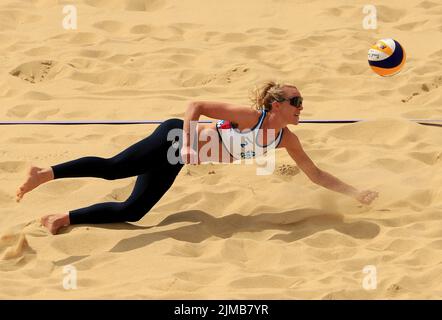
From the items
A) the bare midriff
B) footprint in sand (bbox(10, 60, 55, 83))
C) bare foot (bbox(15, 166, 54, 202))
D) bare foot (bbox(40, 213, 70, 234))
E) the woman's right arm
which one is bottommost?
bare foot (bbox(40, 213, 70, 234))

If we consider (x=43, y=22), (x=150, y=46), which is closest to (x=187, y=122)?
(x=150, y=46)

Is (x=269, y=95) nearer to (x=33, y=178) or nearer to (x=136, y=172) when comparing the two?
(x=136, y=172)

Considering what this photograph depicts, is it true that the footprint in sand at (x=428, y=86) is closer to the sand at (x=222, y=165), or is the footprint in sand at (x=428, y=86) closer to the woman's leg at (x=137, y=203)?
the sand at (x=222, y=165)

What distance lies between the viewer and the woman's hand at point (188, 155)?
5.89m

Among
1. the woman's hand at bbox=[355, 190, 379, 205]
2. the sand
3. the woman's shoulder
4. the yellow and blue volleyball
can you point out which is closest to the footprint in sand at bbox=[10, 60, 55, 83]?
the sand

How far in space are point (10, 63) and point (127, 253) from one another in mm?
3868

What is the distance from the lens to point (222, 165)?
7129 mm

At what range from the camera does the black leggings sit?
241 inches

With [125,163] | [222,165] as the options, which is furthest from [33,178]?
[222,165]

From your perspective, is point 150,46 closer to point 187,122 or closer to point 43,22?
point 43,22

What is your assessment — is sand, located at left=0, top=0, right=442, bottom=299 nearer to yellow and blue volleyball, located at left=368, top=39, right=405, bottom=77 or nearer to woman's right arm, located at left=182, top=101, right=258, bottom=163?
yellow and blue volleyball, located at left=368, top=39, right=405, bottom=77

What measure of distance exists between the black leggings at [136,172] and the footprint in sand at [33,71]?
119 inches

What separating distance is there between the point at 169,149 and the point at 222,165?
3.29ft

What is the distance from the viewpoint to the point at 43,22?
1050 cm
